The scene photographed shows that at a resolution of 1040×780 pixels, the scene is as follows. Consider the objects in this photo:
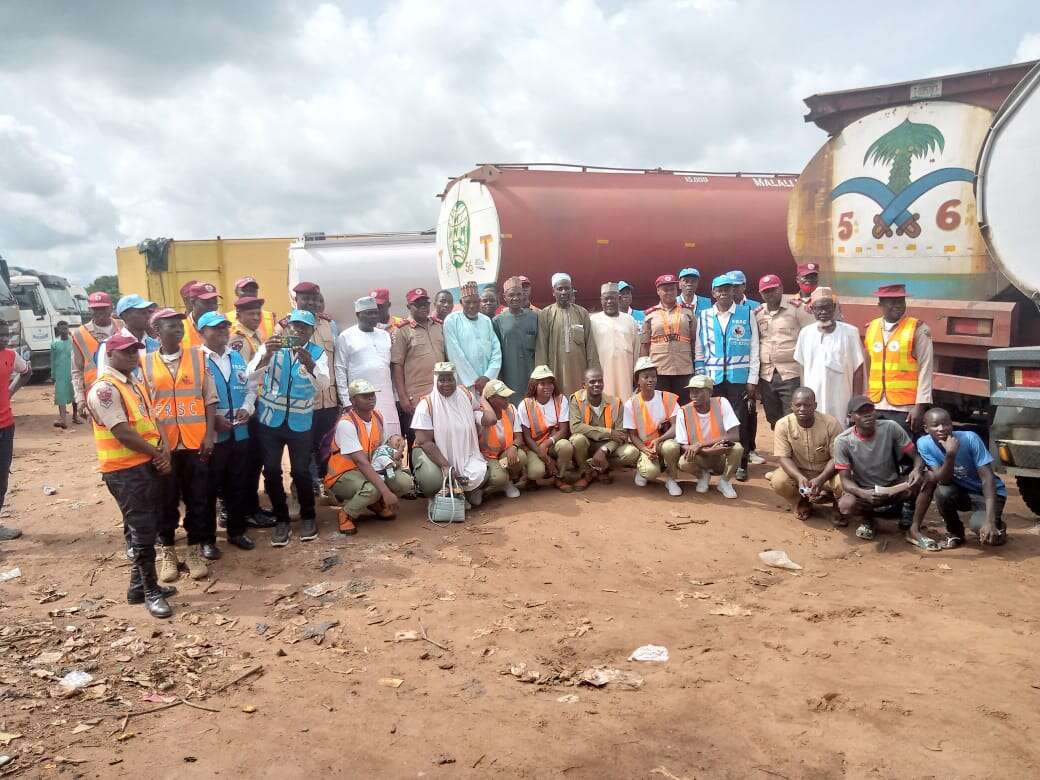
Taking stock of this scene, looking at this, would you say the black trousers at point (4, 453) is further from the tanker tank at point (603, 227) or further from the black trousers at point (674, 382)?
the black trousers at point (674, 382)

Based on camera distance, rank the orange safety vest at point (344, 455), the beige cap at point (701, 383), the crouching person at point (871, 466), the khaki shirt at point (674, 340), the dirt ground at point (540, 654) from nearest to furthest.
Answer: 1. the dirt ground at point (540, 654)
2. the crouching person at point (871, 466)
3. the orange safety vest at point (344, 455)
4. the beige cap at point (701, 383)
5. the khaki shirt at point (674, 340)

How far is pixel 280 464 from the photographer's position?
529 centimetres

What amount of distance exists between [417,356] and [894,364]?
3803mm

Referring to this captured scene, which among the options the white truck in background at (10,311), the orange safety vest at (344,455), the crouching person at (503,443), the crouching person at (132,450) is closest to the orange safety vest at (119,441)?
the crouching person at (132,450)

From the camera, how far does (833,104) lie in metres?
6.45

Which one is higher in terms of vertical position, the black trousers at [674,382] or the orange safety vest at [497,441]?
the black trousers at [674,382]

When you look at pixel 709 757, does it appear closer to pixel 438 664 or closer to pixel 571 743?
pixel 571 743

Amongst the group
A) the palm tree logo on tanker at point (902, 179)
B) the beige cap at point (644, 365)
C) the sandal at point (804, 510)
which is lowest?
the sandal at point (804, 510)

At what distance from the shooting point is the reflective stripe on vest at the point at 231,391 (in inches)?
194

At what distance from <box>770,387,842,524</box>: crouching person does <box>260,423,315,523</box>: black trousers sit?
138 inches

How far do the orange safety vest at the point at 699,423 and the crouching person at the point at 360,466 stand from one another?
2469 millimetres

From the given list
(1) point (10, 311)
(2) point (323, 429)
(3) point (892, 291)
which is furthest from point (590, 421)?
(1) point (10, 311)

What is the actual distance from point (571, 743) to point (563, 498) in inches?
132

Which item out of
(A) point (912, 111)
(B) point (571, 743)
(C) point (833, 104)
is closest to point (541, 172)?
(C) point (833, 104)
